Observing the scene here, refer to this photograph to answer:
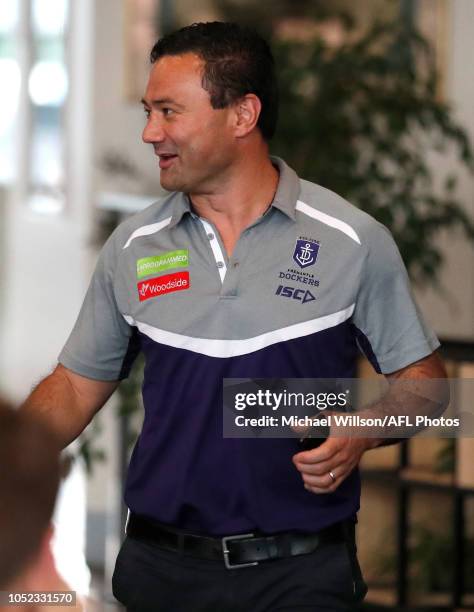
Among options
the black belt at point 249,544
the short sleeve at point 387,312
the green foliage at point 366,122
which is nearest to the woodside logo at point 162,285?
the short sleeve at point 387,312

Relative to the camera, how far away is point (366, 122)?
4.52m

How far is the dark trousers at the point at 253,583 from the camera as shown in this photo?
7.98 ft

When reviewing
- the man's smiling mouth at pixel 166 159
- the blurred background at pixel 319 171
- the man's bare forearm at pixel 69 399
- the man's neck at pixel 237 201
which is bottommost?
the blurred background at pixel 319 171

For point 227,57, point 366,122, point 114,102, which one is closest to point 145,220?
point 227,57

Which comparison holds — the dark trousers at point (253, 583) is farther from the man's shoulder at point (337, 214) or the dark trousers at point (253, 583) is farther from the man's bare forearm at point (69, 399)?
the man's shoulder at point (337, 214)

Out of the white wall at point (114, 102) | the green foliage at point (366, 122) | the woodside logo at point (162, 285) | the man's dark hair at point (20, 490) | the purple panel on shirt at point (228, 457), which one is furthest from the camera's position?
the white wall at point (114, 102)

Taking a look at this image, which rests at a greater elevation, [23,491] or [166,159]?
[23,491]

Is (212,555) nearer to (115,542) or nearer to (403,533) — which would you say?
(403,533)

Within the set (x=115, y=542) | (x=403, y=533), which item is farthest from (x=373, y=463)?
(x=115, y=542)

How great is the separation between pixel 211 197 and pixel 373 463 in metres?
Answer: 2.26

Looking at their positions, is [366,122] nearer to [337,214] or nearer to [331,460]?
[337,214]

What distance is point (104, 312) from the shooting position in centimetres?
262

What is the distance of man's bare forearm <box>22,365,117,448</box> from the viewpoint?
258 centimetres

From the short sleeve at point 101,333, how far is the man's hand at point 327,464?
487 millimetres
